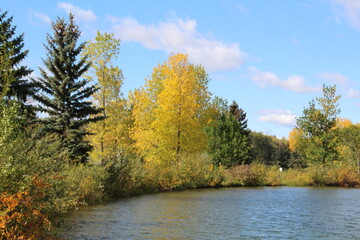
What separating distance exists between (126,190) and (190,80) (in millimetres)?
13630

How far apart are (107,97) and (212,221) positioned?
22.1 metres

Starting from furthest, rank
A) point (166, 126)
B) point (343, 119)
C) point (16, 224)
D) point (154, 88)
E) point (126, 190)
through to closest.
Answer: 1. point (343, 119)
2. point (154, 88)
3. point (166, 126)
4. point (126, 190)
5. point (16, 224)

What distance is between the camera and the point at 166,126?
34.8 meters

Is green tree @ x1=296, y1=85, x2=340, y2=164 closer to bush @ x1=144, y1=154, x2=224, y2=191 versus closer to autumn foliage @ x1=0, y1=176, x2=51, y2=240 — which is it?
bush @ x1=144, y1=154, x2=224, y2=191

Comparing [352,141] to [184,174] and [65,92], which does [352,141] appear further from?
[65,92]

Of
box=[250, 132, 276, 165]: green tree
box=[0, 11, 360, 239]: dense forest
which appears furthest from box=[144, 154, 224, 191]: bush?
box=[250, 132, 276, 165]: green tree

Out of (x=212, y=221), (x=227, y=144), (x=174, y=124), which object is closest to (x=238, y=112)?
(x=227, y=144)

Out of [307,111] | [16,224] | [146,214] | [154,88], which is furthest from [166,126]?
[16,224]

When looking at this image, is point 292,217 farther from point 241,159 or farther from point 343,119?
point 343,119

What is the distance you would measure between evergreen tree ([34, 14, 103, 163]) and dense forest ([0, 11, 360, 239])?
73 millimetres

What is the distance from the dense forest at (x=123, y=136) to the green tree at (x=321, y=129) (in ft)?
0.40

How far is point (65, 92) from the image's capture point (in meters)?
28.6

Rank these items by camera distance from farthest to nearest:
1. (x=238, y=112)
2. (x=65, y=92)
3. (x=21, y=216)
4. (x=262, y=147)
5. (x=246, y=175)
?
(x=262, y=147), (x=238, y=112), (x=246, y=175), (x=65, y=92), (x=21, y=216)

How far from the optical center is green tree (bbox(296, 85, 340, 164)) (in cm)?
4806
